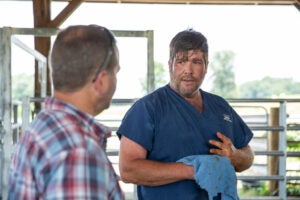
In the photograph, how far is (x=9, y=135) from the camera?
357 centimetres

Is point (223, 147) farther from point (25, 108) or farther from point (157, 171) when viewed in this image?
point (25, 108)

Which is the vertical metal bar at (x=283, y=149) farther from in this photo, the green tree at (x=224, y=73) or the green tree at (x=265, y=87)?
the green tree at (x=265, y=87)

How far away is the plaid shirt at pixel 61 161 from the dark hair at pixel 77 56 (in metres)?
0.05

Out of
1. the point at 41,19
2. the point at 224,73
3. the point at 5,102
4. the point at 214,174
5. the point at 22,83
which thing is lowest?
the point at 22,83

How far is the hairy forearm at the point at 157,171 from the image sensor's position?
6.07 feet

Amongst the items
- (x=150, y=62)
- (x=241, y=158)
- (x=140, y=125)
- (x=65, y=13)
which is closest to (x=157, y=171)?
(x=140, y=125)

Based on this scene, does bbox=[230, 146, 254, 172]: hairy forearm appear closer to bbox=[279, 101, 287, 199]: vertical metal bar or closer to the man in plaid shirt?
the man in plaid shirt

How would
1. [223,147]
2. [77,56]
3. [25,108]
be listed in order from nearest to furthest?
[77,56]
[223,147]
[25,108]

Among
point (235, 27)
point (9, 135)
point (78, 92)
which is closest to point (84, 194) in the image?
point (78, 92)

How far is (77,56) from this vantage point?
1083 mm

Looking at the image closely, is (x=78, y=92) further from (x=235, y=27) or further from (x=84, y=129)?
(x=235, y=27)

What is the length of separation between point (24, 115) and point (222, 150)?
7.51ft

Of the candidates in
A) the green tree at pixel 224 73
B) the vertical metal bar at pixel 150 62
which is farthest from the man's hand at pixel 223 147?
the green tree at pixel 224 73

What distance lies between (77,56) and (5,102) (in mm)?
2564
